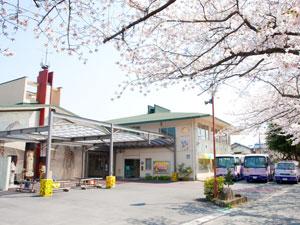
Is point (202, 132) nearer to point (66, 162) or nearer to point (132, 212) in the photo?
point (66, 162)

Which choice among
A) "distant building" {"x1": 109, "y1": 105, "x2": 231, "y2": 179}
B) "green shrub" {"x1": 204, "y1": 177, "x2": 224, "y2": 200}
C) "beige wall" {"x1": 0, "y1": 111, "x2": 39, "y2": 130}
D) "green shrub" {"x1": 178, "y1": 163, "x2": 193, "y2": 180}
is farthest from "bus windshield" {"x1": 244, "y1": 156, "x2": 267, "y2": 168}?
"beige wall" {"x1": 0, "y1": 111, "x2": 39, "y2": 130}

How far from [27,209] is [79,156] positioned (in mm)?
17920

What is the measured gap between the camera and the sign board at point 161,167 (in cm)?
2831

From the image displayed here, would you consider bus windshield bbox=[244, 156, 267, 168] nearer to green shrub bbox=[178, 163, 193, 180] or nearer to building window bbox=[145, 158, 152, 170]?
green shrub bbox=[178, 163, 193, 180]

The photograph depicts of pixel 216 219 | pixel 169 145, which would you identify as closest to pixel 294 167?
pixel 169 145

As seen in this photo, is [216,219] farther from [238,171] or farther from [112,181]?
[238,171]

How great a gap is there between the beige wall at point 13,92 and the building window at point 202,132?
15961 mm

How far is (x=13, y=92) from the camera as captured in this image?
2497 cm

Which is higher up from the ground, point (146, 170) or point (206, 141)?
point (206, 141)

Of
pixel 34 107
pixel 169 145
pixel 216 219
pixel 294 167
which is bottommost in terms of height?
pixel 216 219

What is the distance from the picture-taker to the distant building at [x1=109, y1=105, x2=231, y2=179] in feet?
89.2

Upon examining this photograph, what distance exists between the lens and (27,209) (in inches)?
402

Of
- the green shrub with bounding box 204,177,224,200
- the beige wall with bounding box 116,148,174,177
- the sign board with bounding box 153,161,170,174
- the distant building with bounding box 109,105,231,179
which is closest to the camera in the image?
the green shrub with bounding box 204,177,224,200

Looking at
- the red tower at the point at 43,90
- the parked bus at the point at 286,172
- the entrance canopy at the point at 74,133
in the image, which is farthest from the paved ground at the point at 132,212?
the parked bus at the point at 286,172
